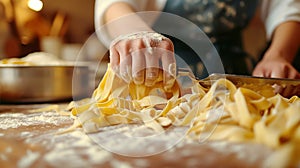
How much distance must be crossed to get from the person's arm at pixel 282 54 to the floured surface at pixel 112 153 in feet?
1.81

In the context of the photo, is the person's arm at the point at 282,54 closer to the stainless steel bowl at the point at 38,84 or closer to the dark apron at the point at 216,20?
the dark apron at the point at 216,20

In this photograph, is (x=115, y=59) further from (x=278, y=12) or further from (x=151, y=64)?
(x=278, y=12)

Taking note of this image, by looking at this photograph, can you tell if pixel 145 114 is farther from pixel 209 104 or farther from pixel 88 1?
pixel 88 1

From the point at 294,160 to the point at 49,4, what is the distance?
6.56 ft

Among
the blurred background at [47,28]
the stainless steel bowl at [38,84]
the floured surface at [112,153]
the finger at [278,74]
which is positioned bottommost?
the blurred background at [47,28]

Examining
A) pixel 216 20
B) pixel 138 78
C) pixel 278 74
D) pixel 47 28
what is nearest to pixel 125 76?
pixel 138 78

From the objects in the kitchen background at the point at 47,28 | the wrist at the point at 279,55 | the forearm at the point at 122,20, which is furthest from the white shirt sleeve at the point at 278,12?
the kitchen background at the point at 47,28

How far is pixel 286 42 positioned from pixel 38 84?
2.35 ft

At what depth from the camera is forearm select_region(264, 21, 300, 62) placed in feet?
3.49

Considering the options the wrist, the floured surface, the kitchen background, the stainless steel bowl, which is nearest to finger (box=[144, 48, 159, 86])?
the floured surface

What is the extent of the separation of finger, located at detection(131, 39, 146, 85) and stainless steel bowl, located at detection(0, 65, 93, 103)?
40 centimetres

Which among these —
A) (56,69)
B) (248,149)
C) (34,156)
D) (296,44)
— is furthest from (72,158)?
(296,44)

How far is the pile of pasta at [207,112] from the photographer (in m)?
0.41

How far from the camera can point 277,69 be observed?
98 centimetres
